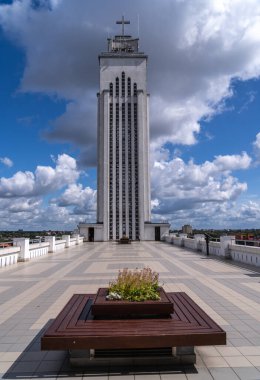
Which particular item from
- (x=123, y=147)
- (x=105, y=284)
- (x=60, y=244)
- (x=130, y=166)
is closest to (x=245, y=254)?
(x=105, y=284)

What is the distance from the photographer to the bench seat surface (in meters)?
4.03

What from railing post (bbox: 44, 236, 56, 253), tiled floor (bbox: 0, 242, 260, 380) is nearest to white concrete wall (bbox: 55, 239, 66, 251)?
railing post (bbox: 44, 236, 56, 253)

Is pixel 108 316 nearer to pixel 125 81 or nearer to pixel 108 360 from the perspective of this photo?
pixel 108 360

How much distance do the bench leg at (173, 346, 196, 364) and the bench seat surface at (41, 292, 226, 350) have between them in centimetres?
29

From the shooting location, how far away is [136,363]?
14.4 feet

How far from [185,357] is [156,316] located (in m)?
0.65

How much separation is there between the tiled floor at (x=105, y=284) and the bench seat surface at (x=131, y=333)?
1.24 feet

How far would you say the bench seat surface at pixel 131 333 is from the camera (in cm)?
403

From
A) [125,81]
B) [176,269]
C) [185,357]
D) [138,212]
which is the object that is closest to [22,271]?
[176,269]

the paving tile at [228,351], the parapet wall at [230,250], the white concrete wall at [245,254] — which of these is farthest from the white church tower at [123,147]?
the paving tile at [228,351]

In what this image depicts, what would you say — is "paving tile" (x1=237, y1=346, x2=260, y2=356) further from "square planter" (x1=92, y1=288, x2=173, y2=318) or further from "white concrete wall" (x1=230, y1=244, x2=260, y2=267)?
"white concrete wall" (x1=230, y1=244, x2=260, y2=267)

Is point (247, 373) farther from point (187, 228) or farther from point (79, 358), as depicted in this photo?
point (187, 228)

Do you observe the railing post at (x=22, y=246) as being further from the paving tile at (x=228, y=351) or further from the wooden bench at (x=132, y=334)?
the paving tile at (x=228, y=351)

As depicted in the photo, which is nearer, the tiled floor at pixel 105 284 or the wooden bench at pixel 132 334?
the wooden bench at pixel 132 334
